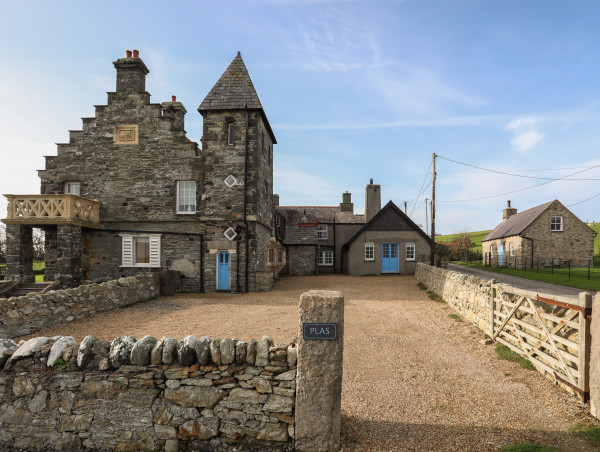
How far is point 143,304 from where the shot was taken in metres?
13.8

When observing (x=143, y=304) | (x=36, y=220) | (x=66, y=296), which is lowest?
(x=143, y=304)

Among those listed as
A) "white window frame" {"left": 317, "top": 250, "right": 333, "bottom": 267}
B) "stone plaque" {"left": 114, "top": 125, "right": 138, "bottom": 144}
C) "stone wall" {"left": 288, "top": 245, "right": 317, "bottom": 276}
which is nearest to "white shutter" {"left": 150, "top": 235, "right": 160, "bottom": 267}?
"stone plaque" {"left": 114, "top": 125, "right": 138, "bottom": 144}

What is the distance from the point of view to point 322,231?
32.2m

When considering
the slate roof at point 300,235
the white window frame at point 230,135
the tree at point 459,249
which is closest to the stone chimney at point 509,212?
the tree at point 459,249

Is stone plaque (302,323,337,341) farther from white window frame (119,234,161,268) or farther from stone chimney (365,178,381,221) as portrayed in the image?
stone chimney (365,178,381,221)

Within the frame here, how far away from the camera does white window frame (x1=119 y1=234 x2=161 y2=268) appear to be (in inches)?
715

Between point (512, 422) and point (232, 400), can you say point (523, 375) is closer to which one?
point (512, 422)

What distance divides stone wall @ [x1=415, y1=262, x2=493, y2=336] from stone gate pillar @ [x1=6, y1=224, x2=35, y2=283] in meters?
19.5

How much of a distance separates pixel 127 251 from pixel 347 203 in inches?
858

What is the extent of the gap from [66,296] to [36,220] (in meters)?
7.89

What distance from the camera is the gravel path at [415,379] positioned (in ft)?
14.8

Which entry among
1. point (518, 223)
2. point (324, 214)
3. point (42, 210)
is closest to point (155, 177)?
point (42, 210)

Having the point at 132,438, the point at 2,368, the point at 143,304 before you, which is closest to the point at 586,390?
the point at 132,438

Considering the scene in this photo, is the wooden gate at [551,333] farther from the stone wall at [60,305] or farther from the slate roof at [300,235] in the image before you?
the slate roof at [300,235]
